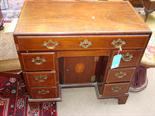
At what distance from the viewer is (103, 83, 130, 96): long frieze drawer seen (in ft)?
4.53

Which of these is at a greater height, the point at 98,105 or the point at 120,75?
the point at 120,75

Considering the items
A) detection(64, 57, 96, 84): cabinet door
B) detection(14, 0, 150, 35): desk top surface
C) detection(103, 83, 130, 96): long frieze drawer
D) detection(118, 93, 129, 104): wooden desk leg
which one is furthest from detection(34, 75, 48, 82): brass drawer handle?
detection(118, 93, 129, 104): wooden desk leg

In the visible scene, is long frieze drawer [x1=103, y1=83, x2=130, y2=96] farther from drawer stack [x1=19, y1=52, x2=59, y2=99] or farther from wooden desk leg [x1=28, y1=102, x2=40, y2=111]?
wooden desk leg [x1=28, y1=102, x2=40, y2=111]

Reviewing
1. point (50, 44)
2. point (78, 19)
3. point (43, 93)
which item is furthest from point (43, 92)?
point (78, 19)

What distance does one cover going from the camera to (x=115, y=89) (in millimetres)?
1420

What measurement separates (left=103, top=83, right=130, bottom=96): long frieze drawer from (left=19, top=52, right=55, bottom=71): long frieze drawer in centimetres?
47

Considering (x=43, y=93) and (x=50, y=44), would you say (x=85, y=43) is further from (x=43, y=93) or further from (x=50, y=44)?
(x=43, y=93)

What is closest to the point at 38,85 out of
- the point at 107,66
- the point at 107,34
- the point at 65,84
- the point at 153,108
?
the point at 65,84

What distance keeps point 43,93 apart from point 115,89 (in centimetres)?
55

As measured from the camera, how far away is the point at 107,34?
A: 1.03 meters

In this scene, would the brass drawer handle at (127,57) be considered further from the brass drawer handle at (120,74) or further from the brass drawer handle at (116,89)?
the brass drawer handle at (116,89)

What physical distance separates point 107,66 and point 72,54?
27cm

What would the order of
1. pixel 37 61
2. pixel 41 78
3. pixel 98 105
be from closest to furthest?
1. pixel 37 61
2. pixel 41 78
3. pixel 98 105

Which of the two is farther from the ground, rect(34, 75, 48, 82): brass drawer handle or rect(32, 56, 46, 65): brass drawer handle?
rect(32, 56, 46, 65): brass drawer handle
